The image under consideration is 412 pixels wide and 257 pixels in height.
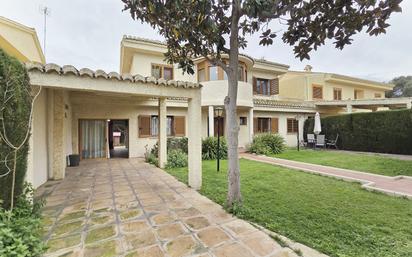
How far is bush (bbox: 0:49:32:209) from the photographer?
334cm

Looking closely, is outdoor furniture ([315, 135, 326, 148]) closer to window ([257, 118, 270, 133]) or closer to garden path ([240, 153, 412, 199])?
window ([257, 118, 270, 133])

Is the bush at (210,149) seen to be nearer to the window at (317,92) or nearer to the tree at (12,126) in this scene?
the tree at (12,126)

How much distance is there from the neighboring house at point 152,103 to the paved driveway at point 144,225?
1212mm

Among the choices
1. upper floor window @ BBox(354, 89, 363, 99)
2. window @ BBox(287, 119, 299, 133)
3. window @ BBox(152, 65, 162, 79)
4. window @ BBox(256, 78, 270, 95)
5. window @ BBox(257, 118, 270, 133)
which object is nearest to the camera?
window @ BBox(152, 65, 162, 79)

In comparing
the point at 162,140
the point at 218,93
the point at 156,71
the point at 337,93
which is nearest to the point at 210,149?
the point at 162,140

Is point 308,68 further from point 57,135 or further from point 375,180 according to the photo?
point 57,135

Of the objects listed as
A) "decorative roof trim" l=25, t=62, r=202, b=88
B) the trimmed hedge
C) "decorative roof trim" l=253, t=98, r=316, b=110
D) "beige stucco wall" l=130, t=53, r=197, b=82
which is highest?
"beige stucco wall" l=130, t=53, r=197, b=82

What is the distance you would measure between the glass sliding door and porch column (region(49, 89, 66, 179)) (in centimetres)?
507

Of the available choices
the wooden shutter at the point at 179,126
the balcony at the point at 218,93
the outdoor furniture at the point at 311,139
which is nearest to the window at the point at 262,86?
the balcony at the point at 218,93

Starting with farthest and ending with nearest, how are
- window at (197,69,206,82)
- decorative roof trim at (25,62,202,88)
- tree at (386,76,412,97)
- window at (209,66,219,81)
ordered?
1. tree at (386,76,412,97)
2. window at (197,69,206,82)
3. window at (209,66,219,81)
4. decorative roof trim at (25,62,202,88)

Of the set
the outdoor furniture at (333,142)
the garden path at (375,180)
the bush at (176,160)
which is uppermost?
the outdoor furniture at (333,142)

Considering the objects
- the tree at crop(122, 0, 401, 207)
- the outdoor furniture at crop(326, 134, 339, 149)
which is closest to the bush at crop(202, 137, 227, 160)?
the tree at crop(122, 0, 401, 207)

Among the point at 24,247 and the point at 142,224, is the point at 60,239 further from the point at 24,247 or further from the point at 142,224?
the point at 142,224

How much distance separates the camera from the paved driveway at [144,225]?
10.1 feet
